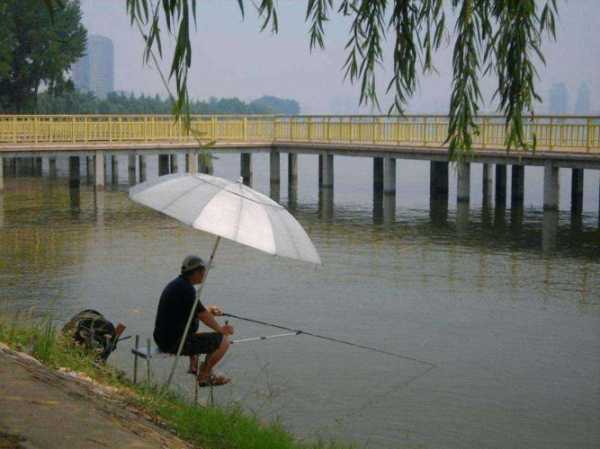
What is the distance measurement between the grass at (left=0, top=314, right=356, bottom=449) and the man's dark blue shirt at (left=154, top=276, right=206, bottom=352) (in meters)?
0.38

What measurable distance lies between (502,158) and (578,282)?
11.1 meters

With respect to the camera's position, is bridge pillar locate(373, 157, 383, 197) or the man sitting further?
bridge pillar locate(373, 157, 383, 197)

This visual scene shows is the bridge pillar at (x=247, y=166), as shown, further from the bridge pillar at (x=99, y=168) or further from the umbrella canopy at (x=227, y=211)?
the umbrella canopy at (x=227, y=211)

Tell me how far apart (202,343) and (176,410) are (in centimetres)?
127

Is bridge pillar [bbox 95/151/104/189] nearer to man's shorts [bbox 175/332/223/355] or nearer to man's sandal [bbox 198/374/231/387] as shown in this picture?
man's sandal [bbox 198/374/231/387]

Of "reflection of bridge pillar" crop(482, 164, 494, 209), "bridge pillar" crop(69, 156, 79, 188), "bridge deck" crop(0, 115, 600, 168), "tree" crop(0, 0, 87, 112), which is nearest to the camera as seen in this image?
"bridge deck" crop(0, 115, 600, 168)

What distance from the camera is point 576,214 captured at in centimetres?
2633

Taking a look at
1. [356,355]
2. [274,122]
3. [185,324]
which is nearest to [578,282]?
[356,355]

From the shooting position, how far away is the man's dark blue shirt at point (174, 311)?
7578mm

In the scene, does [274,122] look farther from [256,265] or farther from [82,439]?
[82,439]

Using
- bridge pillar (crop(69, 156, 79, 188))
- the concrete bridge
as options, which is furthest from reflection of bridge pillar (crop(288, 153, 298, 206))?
bridge pillar (crop(69, 156, 79, 188))

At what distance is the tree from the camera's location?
5023 cm

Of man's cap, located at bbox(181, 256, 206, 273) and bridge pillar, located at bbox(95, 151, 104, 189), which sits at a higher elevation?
man's cap, located at bbox(181, 256, 206, 273)

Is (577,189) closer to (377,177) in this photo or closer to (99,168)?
(377,177)
